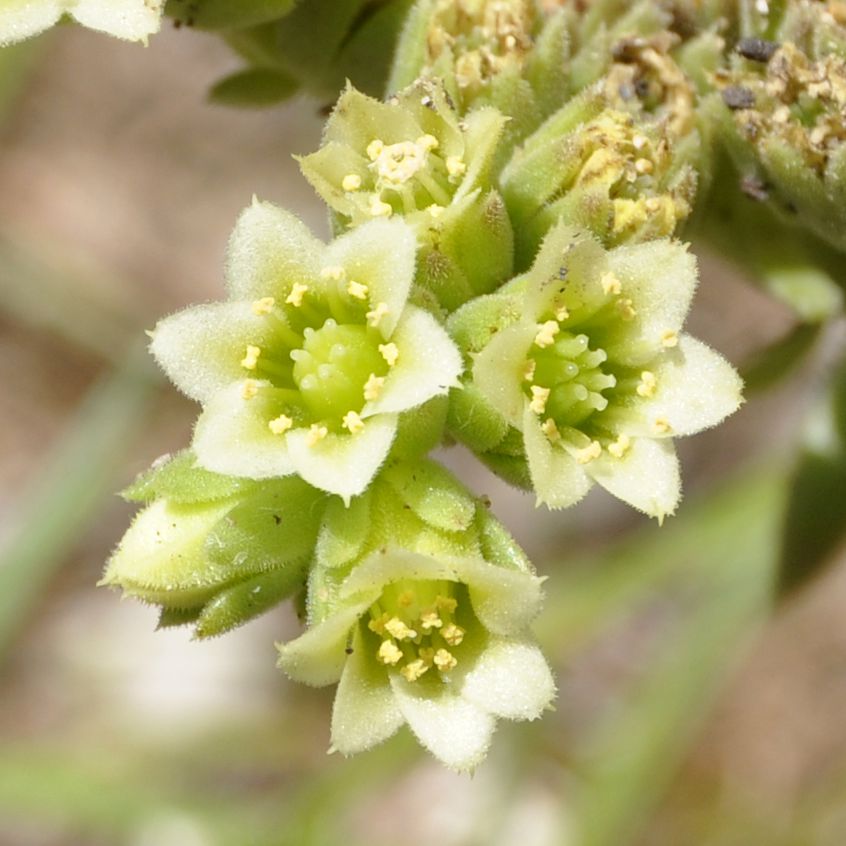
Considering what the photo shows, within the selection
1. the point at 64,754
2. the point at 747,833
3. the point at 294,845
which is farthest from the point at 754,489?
the point at 64,754

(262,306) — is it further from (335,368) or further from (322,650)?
(322,650)

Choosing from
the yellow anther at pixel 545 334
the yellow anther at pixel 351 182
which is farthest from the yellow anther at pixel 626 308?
the yellow anther at pixel 351 182

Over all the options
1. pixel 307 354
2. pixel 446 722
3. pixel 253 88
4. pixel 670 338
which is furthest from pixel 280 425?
pixel 253 88

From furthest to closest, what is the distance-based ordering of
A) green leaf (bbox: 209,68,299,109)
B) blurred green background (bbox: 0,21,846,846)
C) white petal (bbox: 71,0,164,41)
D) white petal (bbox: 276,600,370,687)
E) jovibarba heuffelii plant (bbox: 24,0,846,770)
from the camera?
1. blurred green background (bbox: 0,21,846,846)
2. green leaf (bbox: 209,68,299,109)
3. white petal (bbox: 71,0,164,41)
4. jovibarba heuffelii plant (bbox: 24,0,846,770)
5. white petal (bbox: 276,600,370,687)

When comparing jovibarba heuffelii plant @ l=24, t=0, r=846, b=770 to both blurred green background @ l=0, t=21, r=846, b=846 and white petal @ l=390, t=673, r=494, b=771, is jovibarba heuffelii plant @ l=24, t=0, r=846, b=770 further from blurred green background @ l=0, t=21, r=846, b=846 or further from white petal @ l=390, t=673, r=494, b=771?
blurred green background @ l=0, t=21, r=846, b=846

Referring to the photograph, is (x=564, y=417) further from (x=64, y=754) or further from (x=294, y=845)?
(x=64, y=754)

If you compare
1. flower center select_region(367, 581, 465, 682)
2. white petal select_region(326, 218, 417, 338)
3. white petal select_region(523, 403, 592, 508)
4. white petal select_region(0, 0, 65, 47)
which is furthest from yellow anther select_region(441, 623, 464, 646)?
white petal select_region(0, 0, 65, 47)
